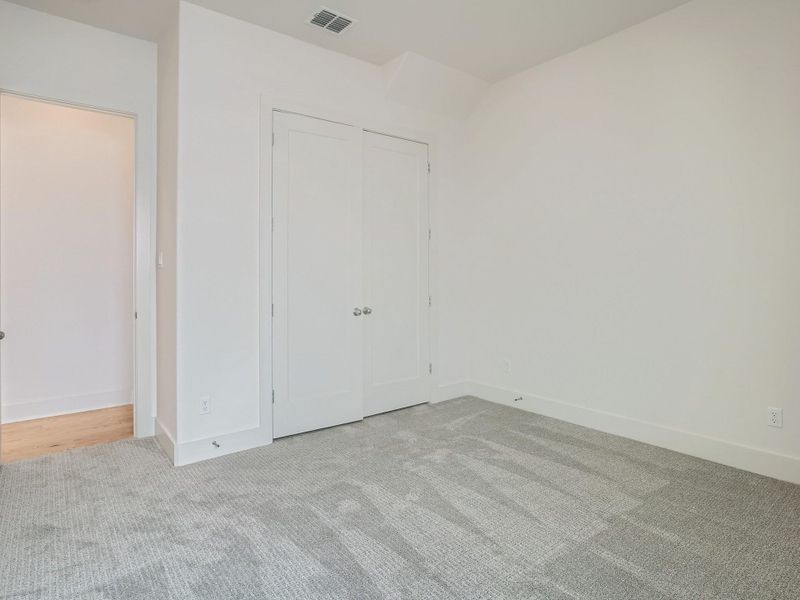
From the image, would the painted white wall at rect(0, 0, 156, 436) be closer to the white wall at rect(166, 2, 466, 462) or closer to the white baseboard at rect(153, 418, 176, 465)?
the white baseboard at rect(153, 418, 176, 465)

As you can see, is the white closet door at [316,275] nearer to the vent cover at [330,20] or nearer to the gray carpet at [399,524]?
the gray carpet at [399,524]

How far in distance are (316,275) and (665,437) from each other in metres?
2.77

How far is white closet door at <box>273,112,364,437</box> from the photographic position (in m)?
3.38

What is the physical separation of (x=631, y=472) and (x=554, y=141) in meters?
2.59

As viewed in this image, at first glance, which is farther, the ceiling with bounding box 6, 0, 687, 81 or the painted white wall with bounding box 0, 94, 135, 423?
the painted white wall with bounding box 0, 94, 135, 423

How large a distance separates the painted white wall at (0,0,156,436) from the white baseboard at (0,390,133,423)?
1255mm

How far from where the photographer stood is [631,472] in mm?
2779

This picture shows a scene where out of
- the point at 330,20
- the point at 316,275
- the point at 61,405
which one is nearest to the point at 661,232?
the point at 316,275

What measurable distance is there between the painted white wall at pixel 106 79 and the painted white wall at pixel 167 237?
0.10 m

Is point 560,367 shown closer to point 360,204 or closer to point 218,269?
point 360,204

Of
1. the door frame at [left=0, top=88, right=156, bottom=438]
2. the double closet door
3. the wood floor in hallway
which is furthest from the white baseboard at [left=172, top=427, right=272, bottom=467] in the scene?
the wood floor in hallway

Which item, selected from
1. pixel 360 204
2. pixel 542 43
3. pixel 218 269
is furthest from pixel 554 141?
pixel 218 269

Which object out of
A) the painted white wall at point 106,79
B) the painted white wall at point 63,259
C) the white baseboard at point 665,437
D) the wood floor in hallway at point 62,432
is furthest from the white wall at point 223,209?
the white baseboard at point 665,437

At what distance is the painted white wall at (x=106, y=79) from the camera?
296 cm
